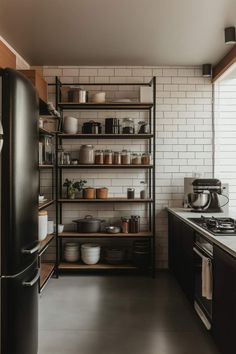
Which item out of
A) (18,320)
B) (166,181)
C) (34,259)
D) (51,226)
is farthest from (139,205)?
(18,320)

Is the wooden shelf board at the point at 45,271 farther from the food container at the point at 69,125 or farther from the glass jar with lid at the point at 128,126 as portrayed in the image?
the glass jar with lid at the point at 128,126

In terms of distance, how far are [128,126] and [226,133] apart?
1.31m

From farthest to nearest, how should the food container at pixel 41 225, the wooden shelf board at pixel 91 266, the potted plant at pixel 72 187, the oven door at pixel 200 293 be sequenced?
the potted plant at pixel 72 187 → the wooden shelf board at pixel 91 266 → the food container at pixel 41 225 → the oven door at pixel 200 293

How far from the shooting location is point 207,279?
8.58 ft

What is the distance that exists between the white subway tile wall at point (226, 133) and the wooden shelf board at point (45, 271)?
2.45m

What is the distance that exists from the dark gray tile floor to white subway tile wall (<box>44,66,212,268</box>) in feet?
2.87

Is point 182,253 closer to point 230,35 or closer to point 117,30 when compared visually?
point 230,35

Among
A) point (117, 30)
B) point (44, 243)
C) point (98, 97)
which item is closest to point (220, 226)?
point (44, 243)

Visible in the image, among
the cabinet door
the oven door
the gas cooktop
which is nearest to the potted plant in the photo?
the gas cooktop

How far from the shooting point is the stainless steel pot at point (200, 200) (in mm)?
3948

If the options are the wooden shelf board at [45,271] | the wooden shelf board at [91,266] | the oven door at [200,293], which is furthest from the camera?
the wooden shelf board at [91,266]

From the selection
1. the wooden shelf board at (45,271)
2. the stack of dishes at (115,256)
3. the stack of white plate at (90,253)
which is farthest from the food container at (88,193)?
the wooden shelf board at (45,271)

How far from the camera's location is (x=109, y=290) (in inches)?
154

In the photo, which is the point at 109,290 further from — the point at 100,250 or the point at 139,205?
the point at 139,205
